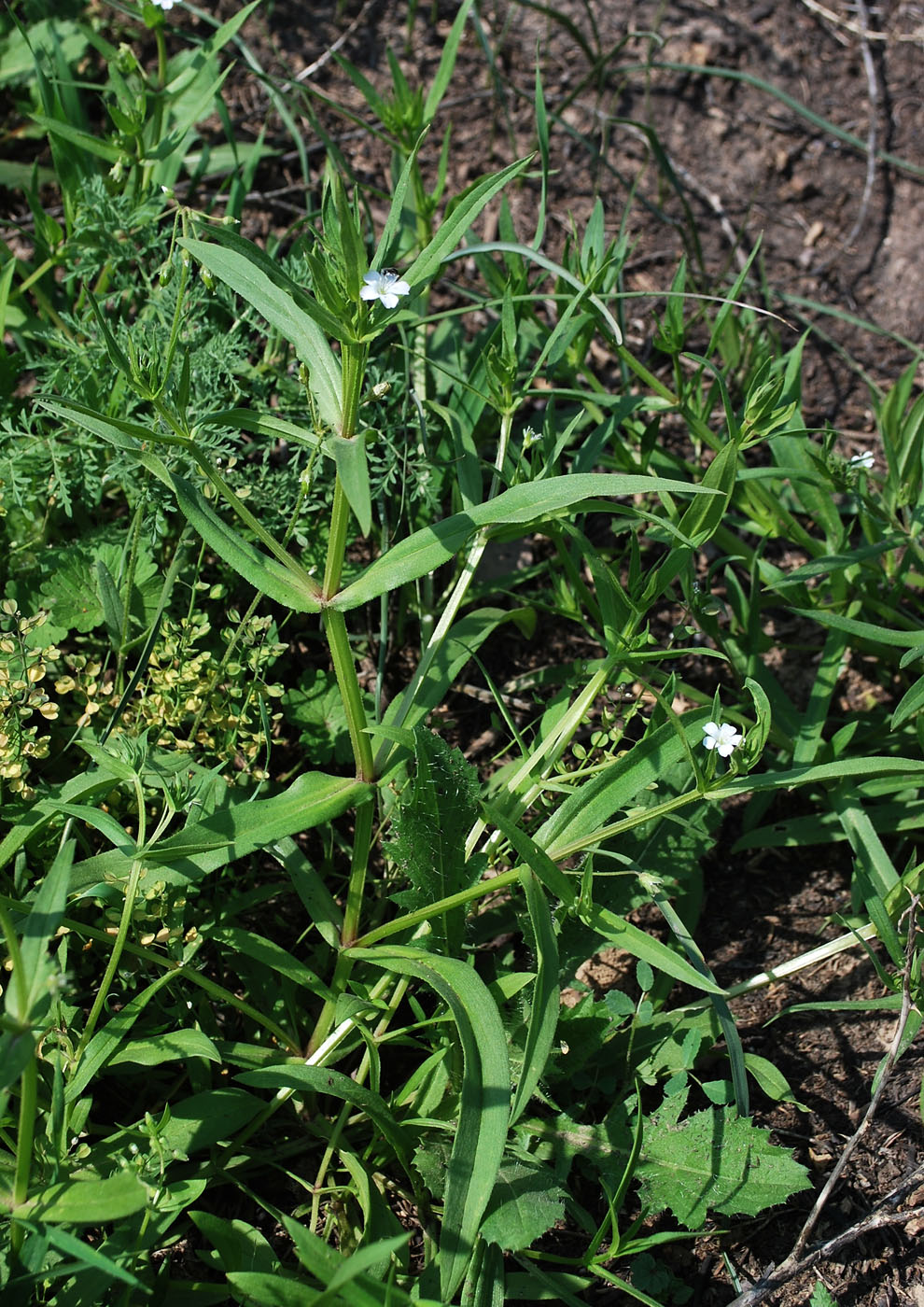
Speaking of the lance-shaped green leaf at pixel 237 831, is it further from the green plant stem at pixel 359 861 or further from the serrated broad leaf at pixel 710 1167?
the serrated broad leaf at pixel 710 1167

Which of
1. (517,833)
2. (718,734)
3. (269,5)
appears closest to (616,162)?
(269,5)

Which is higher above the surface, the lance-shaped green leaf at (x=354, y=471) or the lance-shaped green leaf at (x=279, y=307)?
the lance-shaped green leaf at (x=279, y=307)

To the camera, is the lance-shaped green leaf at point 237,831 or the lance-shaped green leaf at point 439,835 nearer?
the lance-shaped green leaf at point 237,831

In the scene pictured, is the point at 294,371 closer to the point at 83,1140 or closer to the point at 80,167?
the point at 80,167

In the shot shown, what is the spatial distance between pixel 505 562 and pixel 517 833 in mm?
1481

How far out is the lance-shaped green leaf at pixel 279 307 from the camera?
179cm

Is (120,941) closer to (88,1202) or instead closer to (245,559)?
(88,1202)

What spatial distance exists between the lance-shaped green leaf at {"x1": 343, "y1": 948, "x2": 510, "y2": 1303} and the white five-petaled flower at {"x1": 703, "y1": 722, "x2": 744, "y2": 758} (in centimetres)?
59

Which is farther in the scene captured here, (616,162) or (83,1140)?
(616,162)

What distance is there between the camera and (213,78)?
10.3 feet

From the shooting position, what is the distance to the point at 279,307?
6.08ft

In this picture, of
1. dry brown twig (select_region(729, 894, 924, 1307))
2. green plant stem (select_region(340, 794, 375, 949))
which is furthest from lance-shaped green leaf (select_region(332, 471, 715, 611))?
dry brown twig (select_region(729, 894, 924, 1307))

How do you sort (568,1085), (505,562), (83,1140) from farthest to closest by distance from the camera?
(505,562)
(568,1085)
(83,1140)

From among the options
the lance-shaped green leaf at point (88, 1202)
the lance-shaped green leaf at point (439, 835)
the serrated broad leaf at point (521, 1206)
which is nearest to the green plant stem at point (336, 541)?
the lance-shaped green leaf at point (439, 835)
